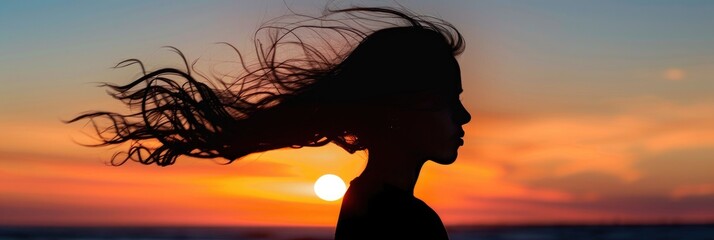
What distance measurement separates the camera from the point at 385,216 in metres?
3.31

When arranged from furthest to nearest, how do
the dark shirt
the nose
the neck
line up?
the nose
the neck
the dark shirt

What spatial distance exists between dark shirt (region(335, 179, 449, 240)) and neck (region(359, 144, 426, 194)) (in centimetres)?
4

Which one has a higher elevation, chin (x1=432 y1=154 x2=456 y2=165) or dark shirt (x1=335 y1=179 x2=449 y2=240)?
chin (x1=432 y1=154 x2=456 y2=165)

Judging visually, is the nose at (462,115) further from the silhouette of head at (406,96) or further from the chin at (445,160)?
the chin at (445,160)

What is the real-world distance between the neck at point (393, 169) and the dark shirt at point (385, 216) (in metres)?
0.04

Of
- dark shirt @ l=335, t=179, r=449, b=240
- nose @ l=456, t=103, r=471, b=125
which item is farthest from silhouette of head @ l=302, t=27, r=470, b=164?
dark shirt @ l=335, t=179, r=449, b=240

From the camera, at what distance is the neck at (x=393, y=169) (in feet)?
11.4

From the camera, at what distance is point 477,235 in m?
37.3

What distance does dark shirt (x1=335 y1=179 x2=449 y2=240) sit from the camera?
3.23m

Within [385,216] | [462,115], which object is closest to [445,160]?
[462,115]

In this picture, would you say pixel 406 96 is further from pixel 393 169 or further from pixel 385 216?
pixel 385 216

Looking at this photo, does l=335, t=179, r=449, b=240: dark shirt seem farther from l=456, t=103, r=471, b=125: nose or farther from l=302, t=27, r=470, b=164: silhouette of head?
l=456, t=103, r=471, b=125: nose

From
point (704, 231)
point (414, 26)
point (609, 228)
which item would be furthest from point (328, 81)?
point (704, 231)

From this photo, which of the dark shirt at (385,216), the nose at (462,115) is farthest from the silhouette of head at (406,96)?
the dark shirt at (385,216)
